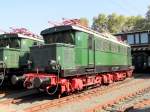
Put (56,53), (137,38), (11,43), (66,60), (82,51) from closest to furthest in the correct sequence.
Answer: (56,53) < (66,60) < (82,51) < (11,43) < (137,38)

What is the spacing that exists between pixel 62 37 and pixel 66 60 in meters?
1.35

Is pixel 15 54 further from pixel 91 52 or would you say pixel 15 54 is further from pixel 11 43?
pixel 91 52

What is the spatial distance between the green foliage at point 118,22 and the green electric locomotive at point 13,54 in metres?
71.2

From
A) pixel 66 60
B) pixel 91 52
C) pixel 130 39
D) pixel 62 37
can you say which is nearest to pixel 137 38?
pixel 130 39

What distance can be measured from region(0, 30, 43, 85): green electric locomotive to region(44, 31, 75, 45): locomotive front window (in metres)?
2.52

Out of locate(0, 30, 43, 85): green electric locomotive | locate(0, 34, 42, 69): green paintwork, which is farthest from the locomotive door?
locate(0, 34, 42, 69): green paintwork

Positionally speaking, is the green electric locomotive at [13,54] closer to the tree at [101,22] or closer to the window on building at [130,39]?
the window on building at [130,39]

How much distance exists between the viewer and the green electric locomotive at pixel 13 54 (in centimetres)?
1700

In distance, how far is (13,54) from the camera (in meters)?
17.5

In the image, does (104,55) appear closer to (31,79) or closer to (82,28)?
(82,28)

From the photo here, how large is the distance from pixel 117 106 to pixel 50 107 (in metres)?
2.58

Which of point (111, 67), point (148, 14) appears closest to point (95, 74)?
point (111, 67)

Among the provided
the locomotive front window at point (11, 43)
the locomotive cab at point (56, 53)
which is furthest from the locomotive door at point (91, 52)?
the locomotive front window at point (11, 43)

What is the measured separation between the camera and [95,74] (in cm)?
1784
